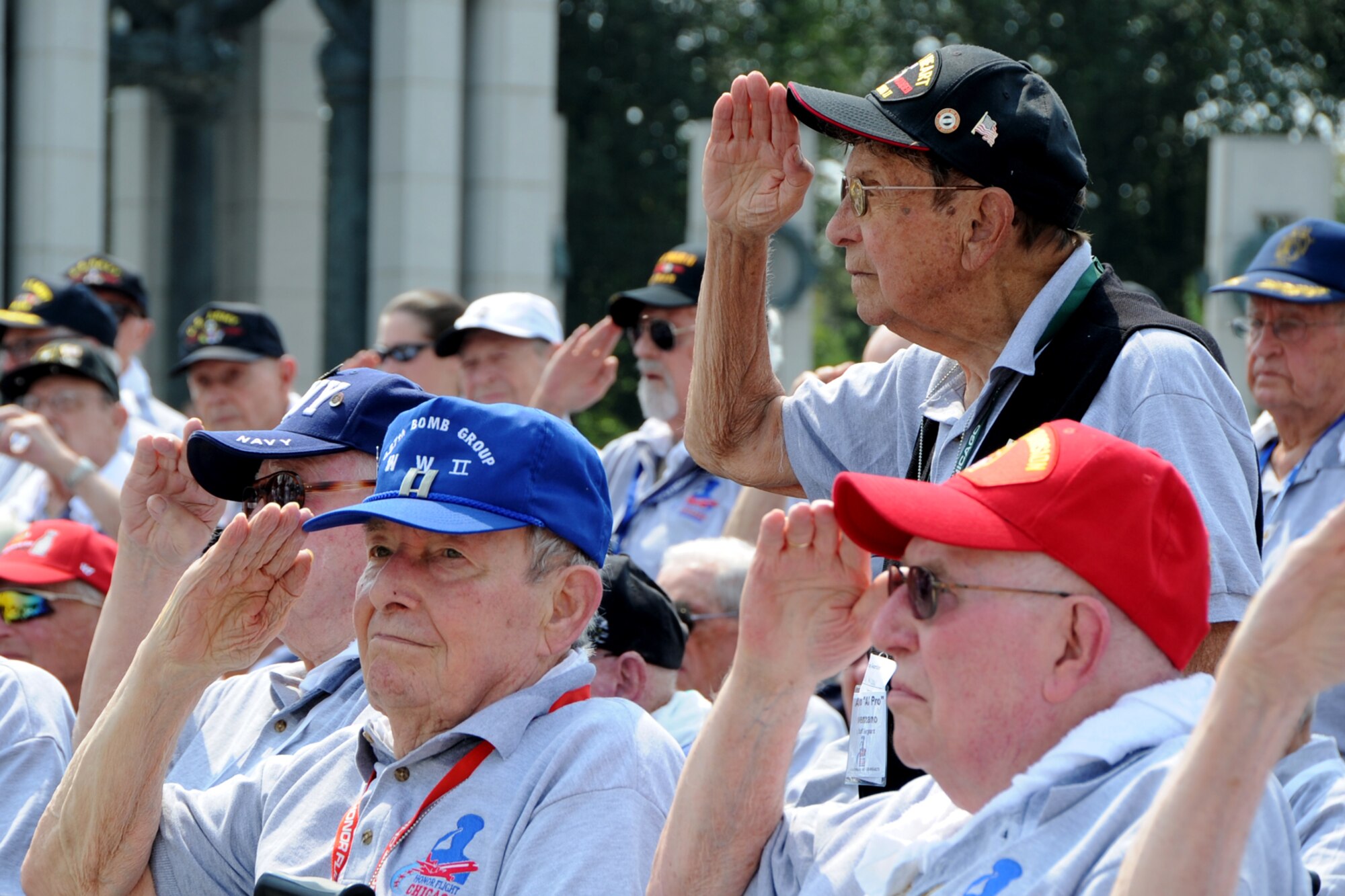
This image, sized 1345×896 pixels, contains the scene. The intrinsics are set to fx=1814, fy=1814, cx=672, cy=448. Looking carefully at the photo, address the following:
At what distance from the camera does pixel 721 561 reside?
197 inches

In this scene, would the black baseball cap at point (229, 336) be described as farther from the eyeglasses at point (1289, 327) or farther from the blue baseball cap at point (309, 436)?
the eyeglasses at point (1289, 327)

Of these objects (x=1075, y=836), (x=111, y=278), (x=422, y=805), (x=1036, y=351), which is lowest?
(x=422, y=805)

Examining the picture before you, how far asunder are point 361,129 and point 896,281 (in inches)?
437

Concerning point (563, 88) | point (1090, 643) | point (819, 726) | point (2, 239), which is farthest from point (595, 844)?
point (563, 88)

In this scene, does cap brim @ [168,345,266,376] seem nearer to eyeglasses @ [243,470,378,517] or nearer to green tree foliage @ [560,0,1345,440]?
eyeglasses @ [243,470,378,517]

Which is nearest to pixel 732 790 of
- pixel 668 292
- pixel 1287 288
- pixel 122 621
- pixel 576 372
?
pixel 122 621

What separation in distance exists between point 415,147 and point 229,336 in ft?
21.5

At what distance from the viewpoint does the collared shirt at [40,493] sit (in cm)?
664

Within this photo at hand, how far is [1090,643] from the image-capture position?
216 centimetres

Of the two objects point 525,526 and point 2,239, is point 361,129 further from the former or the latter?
point 525,526

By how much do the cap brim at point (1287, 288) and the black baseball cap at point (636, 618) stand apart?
218 cm

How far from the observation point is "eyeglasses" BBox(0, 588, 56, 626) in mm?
4480

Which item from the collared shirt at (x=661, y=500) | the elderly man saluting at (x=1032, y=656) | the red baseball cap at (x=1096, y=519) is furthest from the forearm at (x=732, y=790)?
the collared shirt at (x=661, y=500)

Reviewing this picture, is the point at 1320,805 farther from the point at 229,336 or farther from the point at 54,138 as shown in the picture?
the point at 54,138
